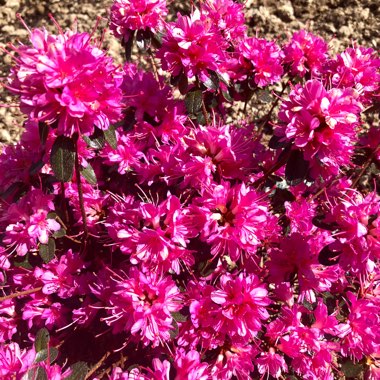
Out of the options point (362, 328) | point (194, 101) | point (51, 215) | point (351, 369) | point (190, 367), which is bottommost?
point (351, 369)

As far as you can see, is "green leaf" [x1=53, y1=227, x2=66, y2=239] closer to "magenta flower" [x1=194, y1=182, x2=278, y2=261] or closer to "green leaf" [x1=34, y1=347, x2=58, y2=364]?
"green leaf" [x1=34, y1=347, x2=58, y2=364]

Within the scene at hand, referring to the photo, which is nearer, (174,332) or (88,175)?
(174,332)

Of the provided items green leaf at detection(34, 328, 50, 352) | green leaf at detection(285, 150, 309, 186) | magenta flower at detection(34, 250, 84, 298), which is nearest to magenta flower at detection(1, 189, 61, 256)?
magenta flower at detection(34, 250, 84, 298)

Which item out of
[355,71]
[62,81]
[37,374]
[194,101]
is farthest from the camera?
[355,71]

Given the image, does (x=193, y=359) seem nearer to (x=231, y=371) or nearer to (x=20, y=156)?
(x=231, y=371)

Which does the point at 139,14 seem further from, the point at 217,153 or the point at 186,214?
the point at 186,214

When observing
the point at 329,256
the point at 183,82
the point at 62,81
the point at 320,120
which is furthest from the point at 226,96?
the point at 62,81

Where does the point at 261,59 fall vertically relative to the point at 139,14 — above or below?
below
